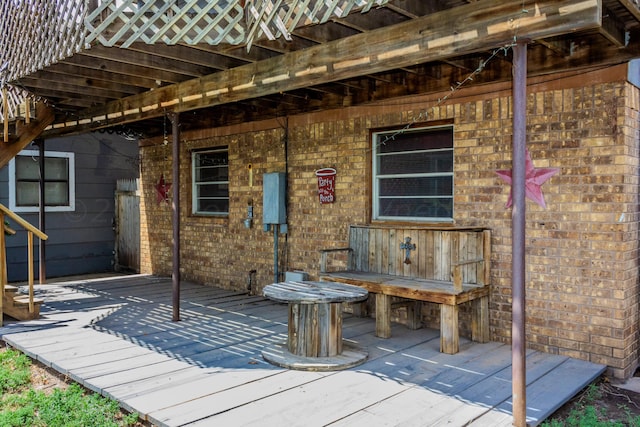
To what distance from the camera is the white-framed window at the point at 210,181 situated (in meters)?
8.58

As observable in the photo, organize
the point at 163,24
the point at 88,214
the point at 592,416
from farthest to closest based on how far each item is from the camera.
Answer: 1. the point at 88,214
2. the point at 163,24
3. the point at 592,416

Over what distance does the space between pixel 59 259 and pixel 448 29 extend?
382 inches

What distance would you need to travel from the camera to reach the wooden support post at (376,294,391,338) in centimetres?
536

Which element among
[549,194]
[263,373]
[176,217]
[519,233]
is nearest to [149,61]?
[176,217]

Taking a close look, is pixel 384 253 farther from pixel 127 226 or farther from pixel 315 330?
pixel 127 226

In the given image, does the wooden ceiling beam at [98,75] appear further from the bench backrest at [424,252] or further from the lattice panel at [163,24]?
the bench backrest at [424,252]

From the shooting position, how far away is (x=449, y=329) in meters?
4.81

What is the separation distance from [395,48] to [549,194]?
7.16 ft

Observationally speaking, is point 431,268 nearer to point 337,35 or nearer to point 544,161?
point 544,161

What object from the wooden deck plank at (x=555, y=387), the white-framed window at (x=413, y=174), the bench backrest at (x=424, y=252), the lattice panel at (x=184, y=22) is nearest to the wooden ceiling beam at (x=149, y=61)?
the lattice panel at (x=184, y=22)

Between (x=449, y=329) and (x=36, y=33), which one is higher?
(x=36, y=33)

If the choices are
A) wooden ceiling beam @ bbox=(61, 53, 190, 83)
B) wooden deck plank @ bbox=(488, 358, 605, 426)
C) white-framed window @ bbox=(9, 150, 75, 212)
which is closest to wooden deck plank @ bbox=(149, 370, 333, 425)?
wooden deck plank @ bbox=(488, 358, 605, 426)

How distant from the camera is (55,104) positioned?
24.0 ft

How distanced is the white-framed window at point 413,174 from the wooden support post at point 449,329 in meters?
1.27
